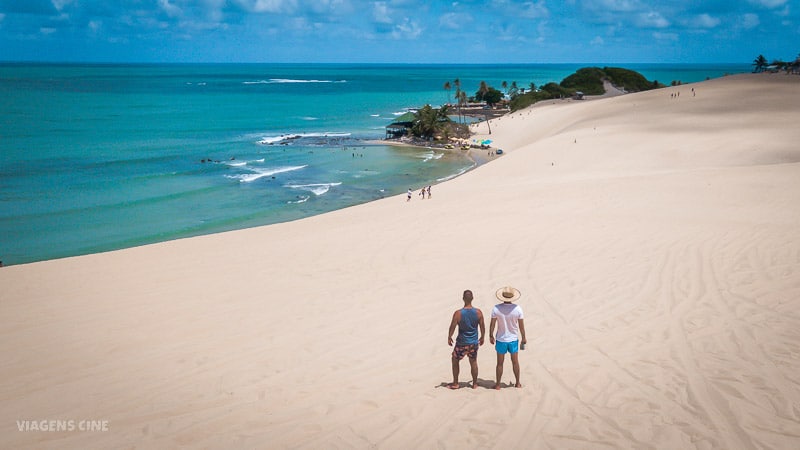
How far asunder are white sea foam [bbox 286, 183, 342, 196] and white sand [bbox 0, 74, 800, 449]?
15741mm

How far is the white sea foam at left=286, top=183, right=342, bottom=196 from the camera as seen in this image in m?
36.1

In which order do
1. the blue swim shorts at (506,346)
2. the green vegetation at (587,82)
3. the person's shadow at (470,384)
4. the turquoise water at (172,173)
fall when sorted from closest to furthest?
the blue swim shorts at (506,346) < the person's shadow at (470,384) < the turquoise water at (172,173) < the green vegetation at (587,82)

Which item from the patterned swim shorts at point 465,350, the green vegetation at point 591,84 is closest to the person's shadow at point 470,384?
the patterned swim shorts at point 465,350

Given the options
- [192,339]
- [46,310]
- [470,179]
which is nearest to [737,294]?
[192,339]

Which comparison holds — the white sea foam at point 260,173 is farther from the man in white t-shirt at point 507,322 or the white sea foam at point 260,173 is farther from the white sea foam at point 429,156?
the man in white t-shirt at point 507,322

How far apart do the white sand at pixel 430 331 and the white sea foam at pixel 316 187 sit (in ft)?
51.6

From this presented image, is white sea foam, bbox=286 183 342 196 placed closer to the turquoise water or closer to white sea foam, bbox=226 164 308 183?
the turquoise water

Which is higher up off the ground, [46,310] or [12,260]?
[46,310]

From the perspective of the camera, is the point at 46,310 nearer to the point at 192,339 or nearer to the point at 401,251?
the point at 192,339

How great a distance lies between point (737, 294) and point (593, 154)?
27.4 metres

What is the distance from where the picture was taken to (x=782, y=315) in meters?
9.05

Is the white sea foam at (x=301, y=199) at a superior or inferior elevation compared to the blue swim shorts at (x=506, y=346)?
inferior

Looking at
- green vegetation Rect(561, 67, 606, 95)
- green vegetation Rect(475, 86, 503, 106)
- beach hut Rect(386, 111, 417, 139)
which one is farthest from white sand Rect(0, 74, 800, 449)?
green vegetation Rect(561, 67, 606, 95)

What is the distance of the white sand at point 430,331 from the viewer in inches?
258
